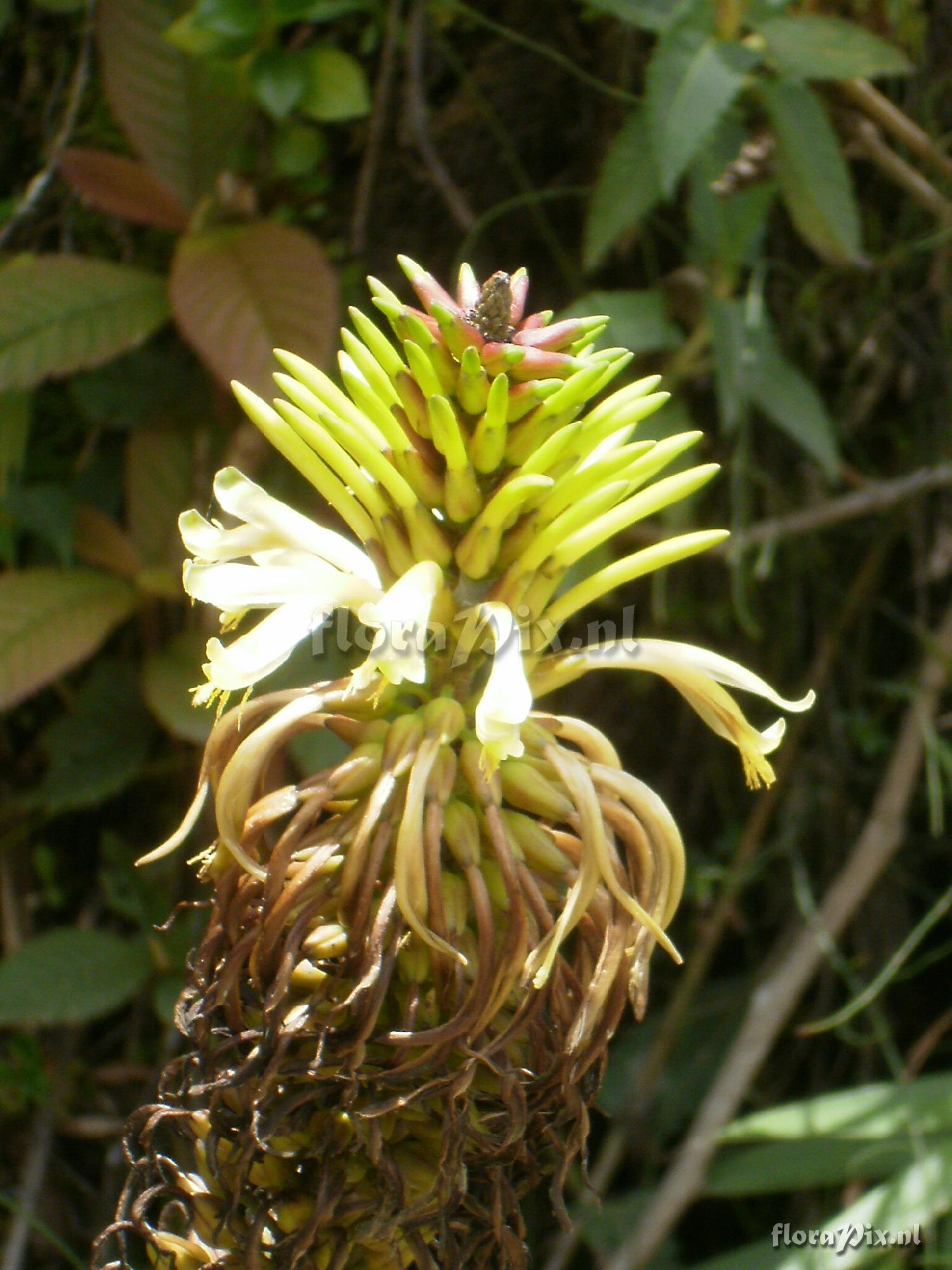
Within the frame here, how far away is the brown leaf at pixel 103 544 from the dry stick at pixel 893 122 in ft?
3.53

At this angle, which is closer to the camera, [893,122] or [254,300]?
[254,300]

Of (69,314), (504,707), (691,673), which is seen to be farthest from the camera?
(69,314)

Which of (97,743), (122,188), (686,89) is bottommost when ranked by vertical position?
(97,743)

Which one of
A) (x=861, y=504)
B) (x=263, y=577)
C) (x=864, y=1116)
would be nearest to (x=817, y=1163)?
(x=864, y=1116)

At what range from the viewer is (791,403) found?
52.3 inches

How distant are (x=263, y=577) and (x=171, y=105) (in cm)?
99

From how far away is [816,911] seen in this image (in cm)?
160

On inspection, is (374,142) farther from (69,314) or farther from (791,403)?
(791,403)

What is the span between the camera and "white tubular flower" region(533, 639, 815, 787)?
2.05 feet

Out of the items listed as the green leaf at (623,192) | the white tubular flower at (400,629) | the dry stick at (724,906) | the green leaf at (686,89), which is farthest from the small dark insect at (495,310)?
the dry stick at (724,906)

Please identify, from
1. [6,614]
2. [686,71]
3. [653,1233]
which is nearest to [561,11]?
[686,71]

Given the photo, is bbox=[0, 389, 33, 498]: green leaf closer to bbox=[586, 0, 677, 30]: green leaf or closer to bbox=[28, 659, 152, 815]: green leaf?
bbox=[28, 659, 152, 815]: green leaf

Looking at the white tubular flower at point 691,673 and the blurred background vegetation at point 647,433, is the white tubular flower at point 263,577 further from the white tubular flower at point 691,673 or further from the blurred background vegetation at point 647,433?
the blurred background vegetation at point 647,433

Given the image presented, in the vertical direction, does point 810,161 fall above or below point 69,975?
above
